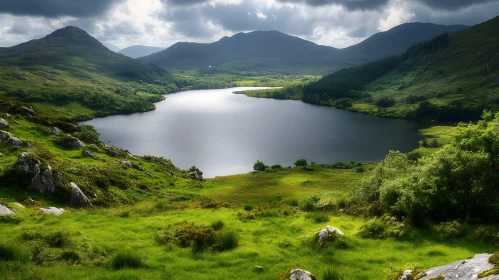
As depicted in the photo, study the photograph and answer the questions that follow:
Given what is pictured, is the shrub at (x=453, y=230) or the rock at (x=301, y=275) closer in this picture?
the rock at (x=301, y=275)

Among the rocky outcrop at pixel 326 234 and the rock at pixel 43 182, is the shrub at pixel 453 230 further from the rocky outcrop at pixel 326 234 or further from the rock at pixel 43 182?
the rock at pixel 43 182

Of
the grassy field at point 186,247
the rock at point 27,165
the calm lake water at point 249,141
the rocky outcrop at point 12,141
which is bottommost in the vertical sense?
the calm lake water at point 249,141

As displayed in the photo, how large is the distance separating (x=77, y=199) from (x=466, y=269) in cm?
3131

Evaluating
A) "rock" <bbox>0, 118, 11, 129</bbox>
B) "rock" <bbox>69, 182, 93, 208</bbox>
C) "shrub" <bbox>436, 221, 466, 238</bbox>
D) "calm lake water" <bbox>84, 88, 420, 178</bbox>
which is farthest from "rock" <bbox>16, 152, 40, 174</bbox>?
"calm lake water" <bbox>84, 88, 420, 178</bbox>

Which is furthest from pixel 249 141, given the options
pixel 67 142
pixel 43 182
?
pixel 43 182

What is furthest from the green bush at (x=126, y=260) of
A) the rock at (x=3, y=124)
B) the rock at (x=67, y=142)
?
the rock at (x=3, y=124)

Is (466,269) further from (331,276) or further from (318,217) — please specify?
(318,217)

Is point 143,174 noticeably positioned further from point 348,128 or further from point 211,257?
point 348,128

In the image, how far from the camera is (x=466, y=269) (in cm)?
1045

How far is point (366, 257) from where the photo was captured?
1670cm

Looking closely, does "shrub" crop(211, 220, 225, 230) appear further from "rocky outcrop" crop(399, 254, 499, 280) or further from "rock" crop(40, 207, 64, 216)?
"rocky outcrop" crop(399, 254, 499, 280)

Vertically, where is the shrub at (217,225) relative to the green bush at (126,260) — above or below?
below

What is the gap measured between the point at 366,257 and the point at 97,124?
20208cm

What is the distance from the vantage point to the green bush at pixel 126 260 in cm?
1488
